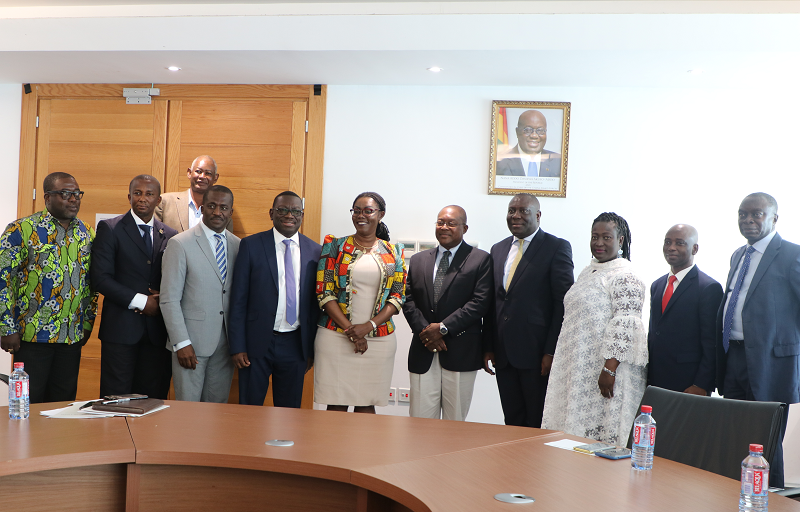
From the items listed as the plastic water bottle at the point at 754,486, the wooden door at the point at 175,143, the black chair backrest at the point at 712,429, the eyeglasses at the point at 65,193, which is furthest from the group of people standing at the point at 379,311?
the plastic water bottle at the point at 754,486

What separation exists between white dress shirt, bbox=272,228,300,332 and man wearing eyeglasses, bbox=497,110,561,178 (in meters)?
2.10

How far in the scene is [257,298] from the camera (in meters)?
3.86

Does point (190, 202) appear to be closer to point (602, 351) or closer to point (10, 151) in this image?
point (10, 151)

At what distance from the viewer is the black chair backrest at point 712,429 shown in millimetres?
2064

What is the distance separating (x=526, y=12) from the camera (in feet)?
14.4

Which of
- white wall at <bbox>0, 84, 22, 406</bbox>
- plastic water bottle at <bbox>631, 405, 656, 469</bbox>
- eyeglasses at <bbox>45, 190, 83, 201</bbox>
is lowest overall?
plastic water bottle at <bbox>631, 405, 656, 469</bbox>

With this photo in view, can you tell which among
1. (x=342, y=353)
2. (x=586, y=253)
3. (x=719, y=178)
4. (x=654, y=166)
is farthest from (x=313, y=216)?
(x=719, y=178)

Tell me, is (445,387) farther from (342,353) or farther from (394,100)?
(394,100)

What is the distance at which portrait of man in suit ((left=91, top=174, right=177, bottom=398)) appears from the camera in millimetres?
3857

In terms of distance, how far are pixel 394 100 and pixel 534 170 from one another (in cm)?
130

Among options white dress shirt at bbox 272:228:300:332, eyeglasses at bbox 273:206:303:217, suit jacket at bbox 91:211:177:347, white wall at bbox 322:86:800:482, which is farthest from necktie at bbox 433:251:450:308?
suit jacket at bbox 91:211:177:347

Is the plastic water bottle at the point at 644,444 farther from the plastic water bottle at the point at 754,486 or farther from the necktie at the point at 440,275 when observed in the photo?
the necktie at the point at 440,275

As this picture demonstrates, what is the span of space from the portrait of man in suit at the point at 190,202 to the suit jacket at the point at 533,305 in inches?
88.5

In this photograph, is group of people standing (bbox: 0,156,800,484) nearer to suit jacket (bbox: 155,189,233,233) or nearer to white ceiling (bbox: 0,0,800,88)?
suit jacket (bbox: 155,189,233,233)
